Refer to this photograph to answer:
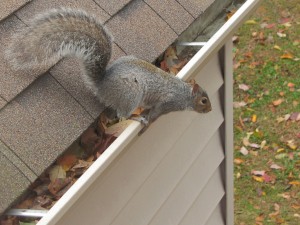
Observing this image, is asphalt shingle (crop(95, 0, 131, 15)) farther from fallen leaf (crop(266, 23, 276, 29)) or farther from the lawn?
fallen leaf (crop(266, 23, 276, 29))

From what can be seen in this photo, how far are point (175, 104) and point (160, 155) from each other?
0.24 meters

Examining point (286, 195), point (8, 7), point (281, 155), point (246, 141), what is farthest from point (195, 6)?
point (246, 141)

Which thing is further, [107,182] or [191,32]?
[191,32]

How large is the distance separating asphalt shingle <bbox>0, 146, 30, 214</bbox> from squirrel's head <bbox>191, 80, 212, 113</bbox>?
1.23 m

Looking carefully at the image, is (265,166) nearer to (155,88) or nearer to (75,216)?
(155,88)

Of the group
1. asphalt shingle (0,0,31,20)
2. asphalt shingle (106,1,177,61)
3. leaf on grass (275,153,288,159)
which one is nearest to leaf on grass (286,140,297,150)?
leaf on grass (275,153,288,159)

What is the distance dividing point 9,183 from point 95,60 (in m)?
0.65

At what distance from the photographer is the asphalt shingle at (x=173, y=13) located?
8.85ft

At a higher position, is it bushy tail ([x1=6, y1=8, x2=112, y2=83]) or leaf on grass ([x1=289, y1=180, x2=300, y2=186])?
bushy tail ([x1=6, y1=8, x2=112, y2=83])

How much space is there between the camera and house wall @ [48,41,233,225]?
96.4 inches

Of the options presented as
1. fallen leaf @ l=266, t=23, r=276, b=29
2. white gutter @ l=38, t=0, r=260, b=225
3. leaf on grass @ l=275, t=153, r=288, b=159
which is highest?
white gutter @ l=38, t=0, r=260, b=225

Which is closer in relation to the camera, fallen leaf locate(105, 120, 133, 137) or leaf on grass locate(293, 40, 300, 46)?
fallen leaf locate(105, 120, 133, 137)

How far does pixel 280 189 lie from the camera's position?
Result: 5.90 m

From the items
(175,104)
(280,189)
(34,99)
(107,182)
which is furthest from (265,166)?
(34,99)
